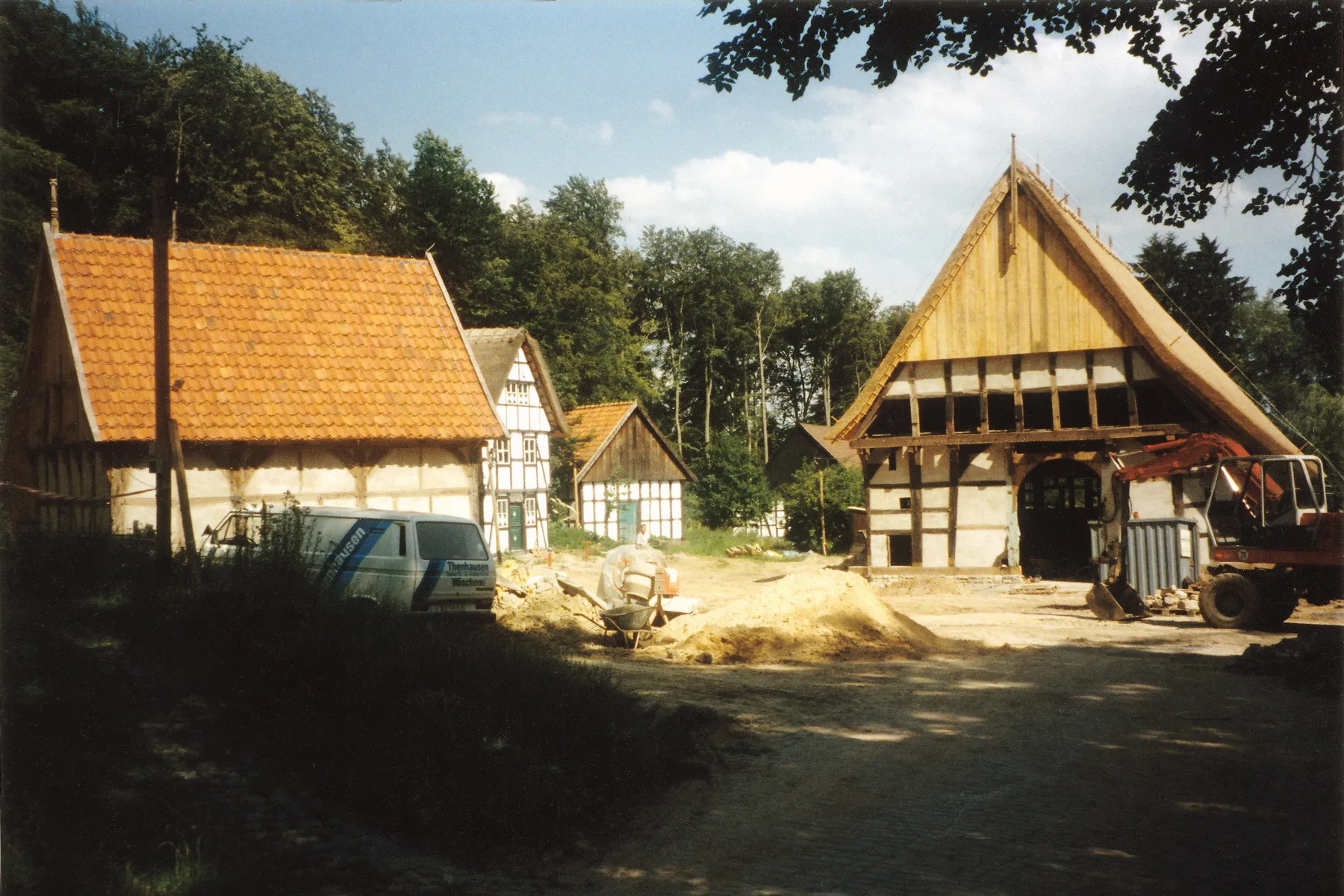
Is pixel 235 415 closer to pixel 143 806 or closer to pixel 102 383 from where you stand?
pixel 102 383

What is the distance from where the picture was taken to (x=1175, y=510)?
75.3ft

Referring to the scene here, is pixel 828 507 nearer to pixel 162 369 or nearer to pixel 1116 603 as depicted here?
pixel 1116 603

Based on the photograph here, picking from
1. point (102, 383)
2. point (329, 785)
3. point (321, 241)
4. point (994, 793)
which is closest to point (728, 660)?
point (994, 793)

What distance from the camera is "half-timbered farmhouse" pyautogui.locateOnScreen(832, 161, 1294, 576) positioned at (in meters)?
23.5

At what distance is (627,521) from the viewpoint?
46.0 meters

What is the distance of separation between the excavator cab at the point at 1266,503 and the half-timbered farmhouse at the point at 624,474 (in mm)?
28821

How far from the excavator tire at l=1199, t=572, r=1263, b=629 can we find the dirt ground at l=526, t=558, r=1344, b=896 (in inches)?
156

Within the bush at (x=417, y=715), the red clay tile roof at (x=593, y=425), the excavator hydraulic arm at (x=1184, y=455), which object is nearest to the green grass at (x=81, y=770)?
the bush at (x=417, y=715)

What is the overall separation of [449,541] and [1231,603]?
42.3 feet

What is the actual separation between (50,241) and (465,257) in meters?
28.6

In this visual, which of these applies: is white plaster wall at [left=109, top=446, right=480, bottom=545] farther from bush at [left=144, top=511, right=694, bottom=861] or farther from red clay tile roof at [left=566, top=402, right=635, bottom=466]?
→ red clay tile roof at [left=566, top=402, right=635, bottom=466]

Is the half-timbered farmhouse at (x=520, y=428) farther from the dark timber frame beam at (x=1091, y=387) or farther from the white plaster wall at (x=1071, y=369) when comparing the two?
the dark timber frame beam at (x=1091, y=387)

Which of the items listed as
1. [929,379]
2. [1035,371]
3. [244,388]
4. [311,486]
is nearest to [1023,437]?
[1035,371]

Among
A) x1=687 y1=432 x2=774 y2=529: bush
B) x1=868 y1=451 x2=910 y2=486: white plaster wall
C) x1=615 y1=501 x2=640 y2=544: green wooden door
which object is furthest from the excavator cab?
x1=687 y1=432 x2=774 y2=529: bush
